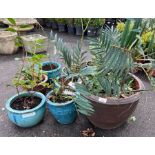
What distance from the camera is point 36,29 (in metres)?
4.50

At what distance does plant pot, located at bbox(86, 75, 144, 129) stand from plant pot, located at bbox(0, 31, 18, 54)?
2.10m

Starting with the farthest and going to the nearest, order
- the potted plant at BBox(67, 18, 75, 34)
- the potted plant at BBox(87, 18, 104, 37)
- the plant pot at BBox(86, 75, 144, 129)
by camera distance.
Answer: the potted plant at BBox(67, 18, 75, 34)
the potted plant at BBox(87, 18, 104, 37)
the plant pot at BBox(86, 75, 144, 129)

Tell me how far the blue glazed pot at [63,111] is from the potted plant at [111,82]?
0.19m

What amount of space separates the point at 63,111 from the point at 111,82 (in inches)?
20.0

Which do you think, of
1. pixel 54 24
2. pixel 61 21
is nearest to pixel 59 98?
pixel 61 21

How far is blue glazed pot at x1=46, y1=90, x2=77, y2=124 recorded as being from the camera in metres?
1.74

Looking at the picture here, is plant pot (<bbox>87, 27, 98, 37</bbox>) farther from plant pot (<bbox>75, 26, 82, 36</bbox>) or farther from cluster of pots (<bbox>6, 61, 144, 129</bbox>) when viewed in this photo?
cluster of pots (<bbox>6, 61, 144, 129</bbox>)

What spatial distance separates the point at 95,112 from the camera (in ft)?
5.36

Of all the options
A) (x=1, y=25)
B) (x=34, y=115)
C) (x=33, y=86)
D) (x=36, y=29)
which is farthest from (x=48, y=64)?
(x=1, y=25)

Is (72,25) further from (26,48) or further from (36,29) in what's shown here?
(26,48)

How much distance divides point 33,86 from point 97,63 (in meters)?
0.73

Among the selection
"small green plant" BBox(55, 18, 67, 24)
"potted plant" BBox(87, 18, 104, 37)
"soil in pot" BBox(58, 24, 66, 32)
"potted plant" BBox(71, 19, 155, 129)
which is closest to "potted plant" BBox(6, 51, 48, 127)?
"potted plant" BBox(71, 19, 155, 129)

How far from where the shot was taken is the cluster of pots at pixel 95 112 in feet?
5.02

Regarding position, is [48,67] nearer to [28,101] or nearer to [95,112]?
[28,101]
